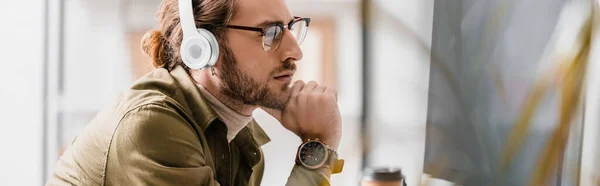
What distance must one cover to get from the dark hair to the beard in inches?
2.0

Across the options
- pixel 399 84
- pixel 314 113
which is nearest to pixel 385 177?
pixel 399 84

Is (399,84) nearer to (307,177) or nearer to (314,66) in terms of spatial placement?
(307,177)

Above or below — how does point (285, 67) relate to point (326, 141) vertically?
above

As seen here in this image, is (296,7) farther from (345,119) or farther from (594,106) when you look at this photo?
(594,106)

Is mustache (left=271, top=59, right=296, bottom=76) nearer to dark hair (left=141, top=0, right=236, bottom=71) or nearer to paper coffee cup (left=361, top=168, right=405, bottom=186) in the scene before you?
dark hair (left=141, top=0, right=236, bottom=71)

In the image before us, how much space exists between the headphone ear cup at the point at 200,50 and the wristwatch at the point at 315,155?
0.71 ft

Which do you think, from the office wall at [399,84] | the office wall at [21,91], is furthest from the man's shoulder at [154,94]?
the office wall at [21,91]

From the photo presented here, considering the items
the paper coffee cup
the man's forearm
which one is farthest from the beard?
the paper coffee cup

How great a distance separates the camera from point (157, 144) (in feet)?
3.31

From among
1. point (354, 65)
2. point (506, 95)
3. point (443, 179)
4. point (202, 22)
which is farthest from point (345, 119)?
point (506, 95)

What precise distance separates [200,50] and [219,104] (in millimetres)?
124

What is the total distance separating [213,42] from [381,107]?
12.8 inches

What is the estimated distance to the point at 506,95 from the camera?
2.64 feet

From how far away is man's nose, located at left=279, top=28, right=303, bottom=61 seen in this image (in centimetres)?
120
